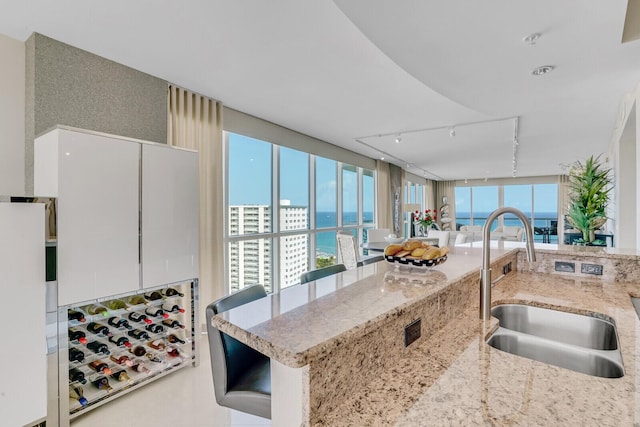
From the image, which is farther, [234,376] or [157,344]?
[157,344]

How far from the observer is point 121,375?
231 centimetres

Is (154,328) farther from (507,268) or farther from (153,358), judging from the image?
(507,268)

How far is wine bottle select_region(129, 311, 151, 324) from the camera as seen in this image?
2.43 metres

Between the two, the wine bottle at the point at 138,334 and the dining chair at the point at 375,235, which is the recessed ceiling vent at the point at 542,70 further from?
the dining chair at the point at 375,235

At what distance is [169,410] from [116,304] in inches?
32.6

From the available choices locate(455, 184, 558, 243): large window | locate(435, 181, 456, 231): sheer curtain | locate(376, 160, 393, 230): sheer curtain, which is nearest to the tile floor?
locate(376, 160, 393, 230): sheer curtain

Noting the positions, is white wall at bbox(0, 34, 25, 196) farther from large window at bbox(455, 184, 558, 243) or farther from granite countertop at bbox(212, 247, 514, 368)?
large window at bbox(455, 184, 558, 243)

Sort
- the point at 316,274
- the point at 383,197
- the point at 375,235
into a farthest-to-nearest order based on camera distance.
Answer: the point at 383,197, the point at 375,235, the point at 316,274

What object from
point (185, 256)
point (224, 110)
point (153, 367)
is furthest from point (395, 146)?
point (153, 367)

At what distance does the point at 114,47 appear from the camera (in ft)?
7.74

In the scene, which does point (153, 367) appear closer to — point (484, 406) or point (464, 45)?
point (484, 406)

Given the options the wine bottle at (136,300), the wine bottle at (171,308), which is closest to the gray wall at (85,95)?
the wine bottle at (136,300)

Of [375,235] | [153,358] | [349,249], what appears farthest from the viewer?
[375,235]

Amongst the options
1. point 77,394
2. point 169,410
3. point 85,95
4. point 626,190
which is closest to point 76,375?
point 77,394
